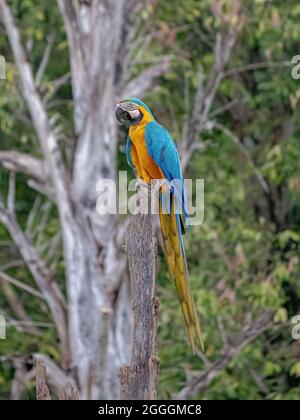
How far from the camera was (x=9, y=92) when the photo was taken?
8242 millimetres

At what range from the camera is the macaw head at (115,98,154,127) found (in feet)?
12.8

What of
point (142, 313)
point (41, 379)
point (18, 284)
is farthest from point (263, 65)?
point (41, 379)

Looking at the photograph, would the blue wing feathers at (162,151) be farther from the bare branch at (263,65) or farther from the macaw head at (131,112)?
the bare branch at (263,65)

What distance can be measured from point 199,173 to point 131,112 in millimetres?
4764

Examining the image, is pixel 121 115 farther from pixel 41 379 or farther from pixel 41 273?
pixel 41 273

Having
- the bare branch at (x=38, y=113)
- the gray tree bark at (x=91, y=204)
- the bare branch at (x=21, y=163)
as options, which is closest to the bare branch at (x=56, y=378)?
the gray tree bark at (x=91, y=204)

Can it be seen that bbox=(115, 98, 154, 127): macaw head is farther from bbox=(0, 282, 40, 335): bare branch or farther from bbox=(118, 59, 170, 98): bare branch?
bbox=(0, 282, 40, 335): bare branch

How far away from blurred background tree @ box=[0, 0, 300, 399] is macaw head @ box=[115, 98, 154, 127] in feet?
11.7

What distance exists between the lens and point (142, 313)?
3.15 m

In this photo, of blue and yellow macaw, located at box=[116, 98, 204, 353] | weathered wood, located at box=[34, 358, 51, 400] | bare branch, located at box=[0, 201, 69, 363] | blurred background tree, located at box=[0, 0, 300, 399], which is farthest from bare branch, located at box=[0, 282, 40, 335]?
weathered wood, located at box=[34, 358, 51, 400]

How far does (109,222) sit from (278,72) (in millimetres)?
1985

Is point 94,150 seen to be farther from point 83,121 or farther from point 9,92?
point 9,92

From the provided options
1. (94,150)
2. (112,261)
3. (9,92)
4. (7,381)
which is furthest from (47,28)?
(7,381)

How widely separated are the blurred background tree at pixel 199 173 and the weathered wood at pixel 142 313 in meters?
4.40
